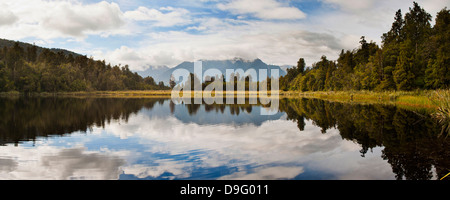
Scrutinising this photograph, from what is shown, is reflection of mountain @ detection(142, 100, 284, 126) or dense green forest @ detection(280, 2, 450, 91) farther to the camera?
dense green forest @ detection(280, 2, 450, 91)

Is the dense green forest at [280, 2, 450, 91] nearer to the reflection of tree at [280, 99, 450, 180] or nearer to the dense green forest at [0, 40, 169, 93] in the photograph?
the reflection of tree at [280, 99, 450, 180]

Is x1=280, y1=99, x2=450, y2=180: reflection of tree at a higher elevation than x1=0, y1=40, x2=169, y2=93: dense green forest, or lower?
lower

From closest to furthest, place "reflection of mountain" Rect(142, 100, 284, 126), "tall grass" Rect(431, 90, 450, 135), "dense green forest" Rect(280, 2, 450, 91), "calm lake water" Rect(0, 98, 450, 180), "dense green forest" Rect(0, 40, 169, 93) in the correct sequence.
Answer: "calm lake water" Rect(0, 98, 450, 180), "tall grass" Rect(431, 90, 450, 135), "reflection of mountain" Rect(142, 100, 284, 126), "dense green forest" Rect(280, 2, 450, 91), "dense green forest" Rect(0, 40, 169, 93)

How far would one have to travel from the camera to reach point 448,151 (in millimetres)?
11703

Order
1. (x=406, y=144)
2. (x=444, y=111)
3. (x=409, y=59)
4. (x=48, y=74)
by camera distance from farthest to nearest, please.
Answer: (x=48, y=74)
(x=409, y=59)
(x=444, y=111)
(x=406, y=144)

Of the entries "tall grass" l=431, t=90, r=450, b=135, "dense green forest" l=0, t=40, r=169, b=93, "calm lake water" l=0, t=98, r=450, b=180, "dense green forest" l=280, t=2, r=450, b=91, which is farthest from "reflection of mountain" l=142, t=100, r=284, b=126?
"dense green forest" l=0, t=40, r=169, b=93

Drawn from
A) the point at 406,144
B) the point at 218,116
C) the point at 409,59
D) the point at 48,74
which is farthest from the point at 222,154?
the point at 48,74

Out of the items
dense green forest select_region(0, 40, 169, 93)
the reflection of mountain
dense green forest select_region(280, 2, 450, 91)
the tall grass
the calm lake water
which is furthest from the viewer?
dense green forest select_region(0, 40, 169, 93)

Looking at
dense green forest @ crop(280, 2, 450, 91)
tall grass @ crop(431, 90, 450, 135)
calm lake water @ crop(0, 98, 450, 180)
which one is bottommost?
calm lake water @ crop(0, 98, 450, 180)

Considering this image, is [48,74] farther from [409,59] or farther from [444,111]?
[444,111]

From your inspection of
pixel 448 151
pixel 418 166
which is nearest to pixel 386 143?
pixel 448 151

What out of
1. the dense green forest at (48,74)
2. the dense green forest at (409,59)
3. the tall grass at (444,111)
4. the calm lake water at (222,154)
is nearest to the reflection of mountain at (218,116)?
the calm lake water at (222,154)
